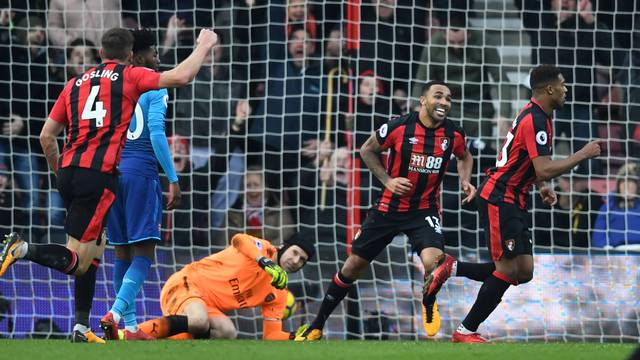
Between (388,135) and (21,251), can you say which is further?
(388,135)

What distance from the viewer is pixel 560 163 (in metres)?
7.30

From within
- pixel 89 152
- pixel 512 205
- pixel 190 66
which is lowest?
pixel 512 205

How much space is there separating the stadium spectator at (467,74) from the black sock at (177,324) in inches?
129

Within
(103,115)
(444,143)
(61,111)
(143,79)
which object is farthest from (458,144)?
(61,111)

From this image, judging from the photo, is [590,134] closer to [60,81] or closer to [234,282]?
[234,282]

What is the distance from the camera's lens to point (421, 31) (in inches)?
441

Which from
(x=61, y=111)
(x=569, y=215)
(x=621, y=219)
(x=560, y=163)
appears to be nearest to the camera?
(x=61, y=111)

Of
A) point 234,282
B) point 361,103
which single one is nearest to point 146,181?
point 234,282

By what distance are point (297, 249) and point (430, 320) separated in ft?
4.77

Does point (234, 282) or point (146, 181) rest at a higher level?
point (146, 181)

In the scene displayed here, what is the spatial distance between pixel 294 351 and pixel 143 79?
67.9 inches

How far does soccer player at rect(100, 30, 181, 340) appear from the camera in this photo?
25.9 ft

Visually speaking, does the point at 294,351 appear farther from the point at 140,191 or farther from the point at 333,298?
the point at 333,298

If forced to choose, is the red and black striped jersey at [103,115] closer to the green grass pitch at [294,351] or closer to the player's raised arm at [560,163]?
the green grass pitch at [294,351]
